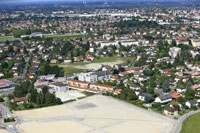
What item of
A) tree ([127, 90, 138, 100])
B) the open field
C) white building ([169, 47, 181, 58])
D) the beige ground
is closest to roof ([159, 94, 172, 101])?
tree ([127, 90, 138, 100])

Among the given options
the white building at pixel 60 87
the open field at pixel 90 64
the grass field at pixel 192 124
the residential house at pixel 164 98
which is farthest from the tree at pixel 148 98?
the open field at pixel 90 64

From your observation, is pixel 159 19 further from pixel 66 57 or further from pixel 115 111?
pixel 115 111

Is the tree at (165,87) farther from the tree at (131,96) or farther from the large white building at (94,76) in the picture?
the large white building at (94,76)

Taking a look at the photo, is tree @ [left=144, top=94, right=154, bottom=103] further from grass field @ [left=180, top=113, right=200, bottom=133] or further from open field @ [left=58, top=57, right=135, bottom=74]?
open field @ [left=58, top=57, right=135, bottom=74]

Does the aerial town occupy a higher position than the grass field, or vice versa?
the grass field

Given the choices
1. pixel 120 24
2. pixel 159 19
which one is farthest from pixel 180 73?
pixel 159 19

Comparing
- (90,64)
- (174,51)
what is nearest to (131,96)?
(90,64)
